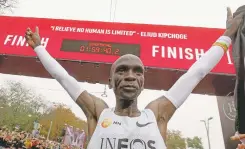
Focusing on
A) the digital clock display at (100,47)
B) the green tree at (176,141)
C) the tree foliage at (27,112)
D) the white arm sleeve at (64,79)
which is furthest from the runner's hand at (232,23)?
the green tree at (176,141)

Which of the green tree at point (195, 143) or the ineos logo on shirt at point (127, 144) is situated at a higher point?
the green tree at point (195, 143)

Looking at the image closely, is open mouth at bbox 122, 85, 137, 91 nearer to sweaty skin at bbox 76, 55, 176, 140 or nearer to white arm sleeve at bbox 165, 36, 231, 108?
sweaty skin at bbox 76, 55, 176, 140

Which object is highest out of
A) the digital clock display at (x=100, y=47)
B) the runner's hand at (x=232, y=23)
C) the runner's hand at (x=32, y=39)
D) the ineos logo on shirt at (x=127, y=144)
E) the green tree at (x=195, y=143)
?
the green tree at (x=195, y=143)

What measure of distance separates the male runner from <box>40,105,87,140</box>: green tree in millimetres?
35718

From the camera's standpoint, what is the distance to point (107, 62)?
293 inches

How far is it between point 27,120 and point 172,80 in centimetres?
2951

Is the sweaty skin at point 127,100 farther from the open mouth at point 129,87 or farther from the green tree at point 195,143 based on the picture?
the green tree at point 195,143

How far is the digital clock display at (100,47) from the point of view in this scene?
24.8ft

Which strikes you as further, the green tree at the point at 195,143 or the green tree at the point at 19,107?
the green tree at the point at 195,143

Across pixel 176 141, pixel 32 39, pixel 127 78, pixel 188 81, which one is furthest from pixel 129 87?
pixel 176 141

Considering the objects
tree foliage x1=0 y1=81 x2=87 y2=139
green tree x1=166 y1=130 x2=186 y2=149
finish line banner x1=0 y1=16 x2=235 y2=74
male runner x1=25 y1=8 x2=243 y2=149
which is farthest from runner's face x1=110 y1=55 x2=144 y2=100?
green tree x1=166 y1=130 x2=186 y2=149

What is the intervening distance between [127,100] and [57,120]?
4087cm

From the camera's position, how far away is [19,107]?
3553cm

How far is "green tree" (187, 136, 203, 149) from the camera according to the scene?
50.8 meters
